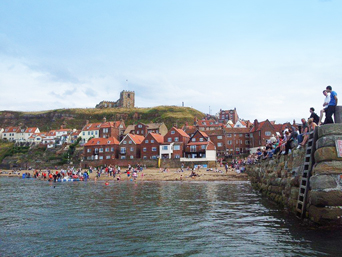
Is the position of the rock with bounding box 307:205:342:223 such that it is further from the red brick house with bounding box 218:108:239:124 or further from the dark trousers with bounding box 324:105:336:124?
the red brick house with bounding box 218:108:239:124

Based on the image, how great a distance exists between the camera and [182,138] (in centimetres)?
8131

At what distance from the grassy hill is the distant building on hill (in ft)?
42.5

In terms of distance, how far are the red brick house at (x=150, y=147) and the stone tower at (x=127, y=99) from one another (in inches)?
3991

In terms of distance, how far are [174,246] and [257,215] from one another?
716cm

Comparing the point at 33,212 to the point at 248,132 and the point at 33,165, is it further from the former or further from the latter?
A: the point at 33,165

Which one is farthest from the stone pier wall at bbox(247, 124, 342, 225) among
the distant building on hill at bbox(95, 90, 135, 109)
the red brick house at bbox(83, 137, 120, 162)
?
the distant building on hill at bbox(95, 90, 135, 109)

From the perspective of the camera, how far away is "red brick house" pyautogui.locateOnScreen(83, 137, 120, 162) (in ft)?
282

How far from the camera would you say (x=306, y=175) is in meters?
12.2

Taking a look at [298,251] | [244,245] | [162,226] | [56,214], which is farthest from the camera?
[56,214]

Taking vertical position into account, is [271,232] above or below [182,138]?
below

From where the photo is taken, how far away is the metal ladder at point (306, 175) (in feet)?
38.5

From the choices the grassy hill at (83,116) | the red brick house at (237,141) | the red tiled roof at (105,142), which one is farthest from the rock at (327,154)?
the grassy hill at (83,116)

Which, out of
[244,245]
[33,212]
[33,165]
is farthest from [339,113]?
[33,165]

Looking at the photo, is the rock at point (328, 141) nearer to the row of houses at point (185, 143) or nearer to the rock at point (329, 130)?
the rock at point (329, 130)
